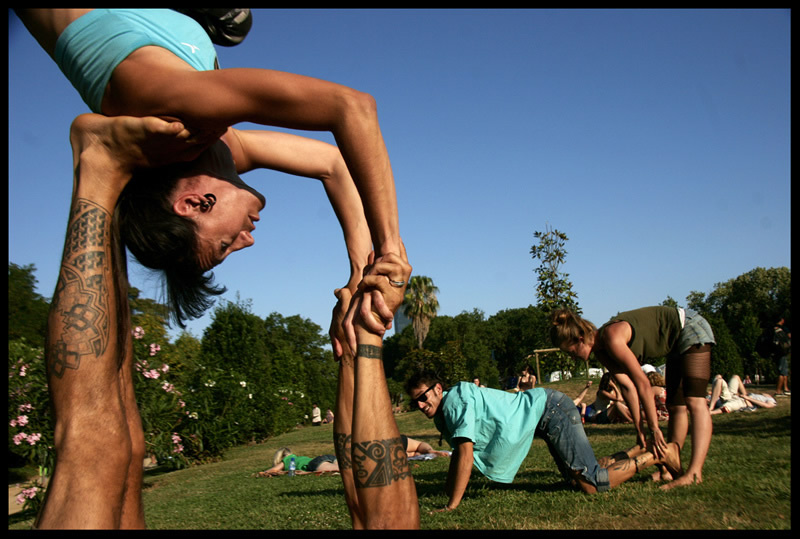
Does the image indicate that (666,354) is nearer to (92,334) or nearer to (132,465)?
(132,465)

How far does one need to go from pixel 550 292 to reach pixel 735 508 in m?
20.5

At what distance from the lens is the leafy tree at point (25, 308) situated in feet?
68.3

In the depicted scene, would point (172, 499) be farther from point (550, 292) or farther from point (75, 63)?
point (550, 292)

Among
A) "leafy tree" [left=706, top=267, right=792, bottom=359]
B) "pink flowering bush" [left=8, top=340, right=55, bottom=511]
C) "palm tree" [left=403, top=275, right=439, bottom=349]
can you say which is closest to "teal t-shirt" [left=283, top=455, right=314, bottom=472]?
"pink flowering bush" [left=8, top=340, right=55, bottom=511]

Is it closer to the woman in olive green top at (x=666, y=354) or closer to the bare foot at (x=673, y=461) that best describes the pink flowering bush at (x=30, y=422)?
the woman in olive green top at (x=666, y=354)

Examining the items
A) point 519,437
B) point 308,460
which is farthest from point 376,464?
point 308,460

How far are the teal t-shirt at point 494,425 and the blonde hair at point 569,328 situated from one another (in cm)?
68

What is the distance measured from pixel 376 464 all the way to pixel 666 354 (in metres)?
5.39

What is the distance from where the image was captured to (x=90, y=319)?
1.54 m

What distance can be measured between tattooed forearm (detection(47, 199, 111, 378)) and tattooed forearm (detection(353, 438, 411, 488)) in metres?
0.74

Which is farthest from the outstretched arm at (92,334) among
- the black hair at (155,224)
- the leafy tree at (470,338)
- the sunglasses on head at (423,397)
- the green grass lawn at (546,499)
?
the leafy tree at (470,338)

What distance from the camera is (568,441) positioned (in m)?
5.72

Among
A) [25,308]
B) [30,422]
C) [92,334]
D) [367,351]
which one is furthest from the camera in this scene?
[25,308]

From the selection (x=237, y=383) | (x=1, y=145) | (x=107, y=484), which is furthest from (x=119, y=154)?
(x=237, y=383)
